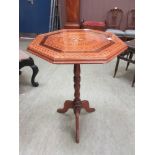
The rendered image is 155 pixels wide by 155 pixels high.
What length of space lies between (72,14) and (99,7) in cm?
67

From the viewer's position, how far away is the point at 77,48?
5.76 ft

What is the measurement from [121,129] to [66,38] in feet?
3.31

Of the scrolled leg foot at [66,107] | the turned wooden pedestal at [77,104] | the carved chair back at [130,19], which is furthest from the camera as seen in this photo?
the carved chair back at [130,19]

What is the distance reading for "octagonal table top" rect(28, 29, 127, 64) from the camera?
1640 millimetres

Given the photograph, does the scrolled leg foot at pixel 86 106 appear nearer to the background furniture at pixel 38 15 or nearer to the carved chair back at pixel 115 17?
the carved chair back at pixel 115 17

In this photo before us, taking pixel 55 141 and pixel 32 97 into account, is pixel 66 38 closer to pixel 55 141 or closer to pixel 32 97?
pixel 55 141

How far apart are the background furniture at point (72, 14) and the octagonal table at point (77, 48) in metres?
3.01

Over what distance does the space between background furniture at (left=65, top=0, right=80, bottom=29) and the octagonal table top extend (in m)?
3.08

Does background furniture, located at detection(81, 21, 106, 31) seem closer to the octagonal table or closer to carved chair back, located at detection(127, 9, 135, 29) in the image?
carved chair back, located at detection(127, 9, 135, 29)

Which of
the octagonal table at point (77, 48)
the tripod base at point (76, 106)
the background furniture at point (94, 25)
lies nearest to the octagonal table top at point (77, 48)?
the octagonal table at point (77, 48)

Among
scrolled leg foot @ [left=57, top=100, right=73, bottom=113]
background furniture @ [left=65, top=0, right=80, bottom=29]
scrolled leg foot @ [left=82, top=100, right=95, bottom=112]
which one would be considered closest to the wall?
background furniture @ [left=65, top=0, right=80, bottom=29]

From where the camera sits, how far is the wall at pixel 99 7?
519 centimetres

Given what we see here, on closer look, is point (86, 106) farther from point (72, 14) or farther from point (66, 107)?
point (72, 14)

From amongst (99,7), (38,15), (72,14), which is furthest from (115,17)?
(38,15)
